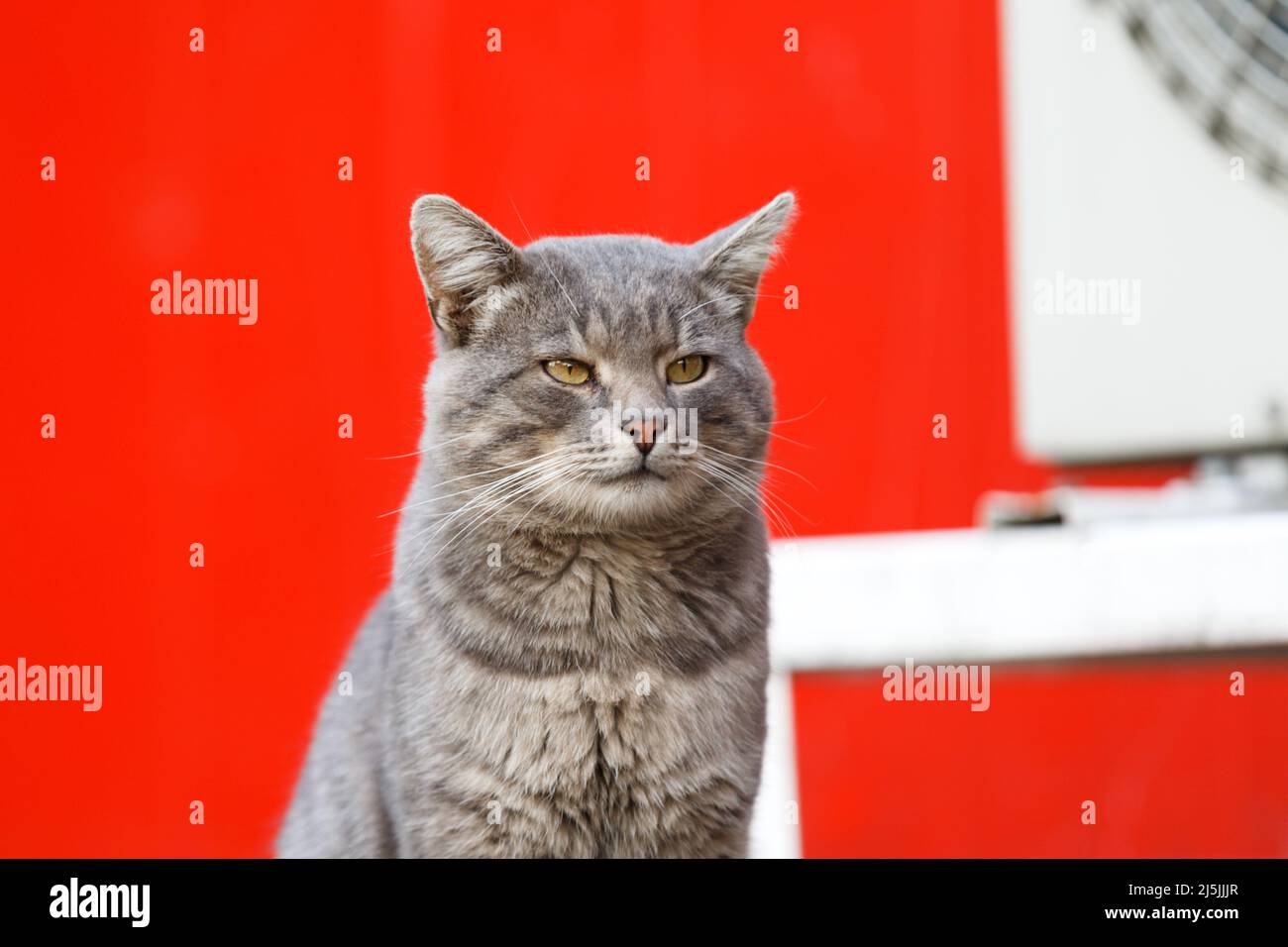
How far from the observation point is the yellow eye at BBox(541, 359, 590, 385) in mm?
1461

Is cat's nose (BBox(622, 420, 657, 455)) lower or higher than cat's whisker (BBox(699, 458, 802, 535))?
higher

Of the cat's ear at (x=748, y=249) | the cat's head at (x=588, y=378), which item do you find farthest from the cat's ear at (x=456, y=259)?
the cat's ear at (x=748, y=249)

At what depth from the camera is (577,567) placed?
4.81ft

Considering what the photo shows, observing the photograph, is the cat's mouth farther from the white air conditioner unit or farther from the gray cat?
the white air conditioner unit

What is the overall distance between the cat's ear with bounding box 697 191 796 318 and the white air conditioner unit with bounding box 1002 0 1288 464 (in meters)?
0.94

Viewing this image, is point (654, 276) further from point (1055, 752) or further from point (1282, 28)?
point (1055, 752)

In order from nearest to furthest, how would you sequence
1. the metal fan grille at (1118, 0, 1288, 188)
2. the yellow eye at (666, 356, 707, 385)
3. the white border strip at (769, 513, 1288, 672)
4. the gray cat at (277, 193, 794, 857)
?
1. the gray cat at (277, 193, 794, 857)
2. the yellow eye at (666, 356, 707, 385)
3. the white border strip at (769, 513, 1288, 672)
4. the metal fan grille at (1118, 0, 1288, 188)

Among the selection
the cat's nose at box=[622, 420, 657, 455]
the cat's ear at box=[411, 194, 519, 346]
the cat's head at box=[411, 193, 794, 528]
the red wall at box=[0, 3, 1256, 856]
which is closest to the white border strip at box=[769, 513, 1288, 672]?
the cat's head at box=[411, 193, 794, 528]

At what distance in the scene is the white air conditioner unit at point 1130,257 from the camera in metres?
2.27

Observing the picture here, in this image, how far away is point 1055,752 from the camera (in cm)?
285

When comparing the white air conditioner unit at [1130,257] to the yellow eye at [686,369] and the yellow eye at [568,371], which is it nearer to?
the yellow eye at [686,369]

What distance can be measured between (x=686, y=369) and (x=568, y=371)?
133 millimetres

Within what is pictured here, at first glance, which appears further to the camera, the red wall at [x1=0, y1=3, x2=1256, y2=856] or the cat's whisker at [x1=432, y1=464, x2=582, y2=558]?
the red wall at [x1=0, y1=3, x2=1256, y2=856]
